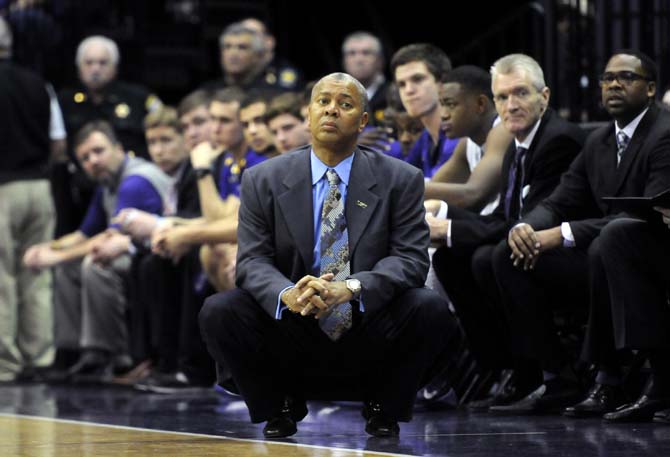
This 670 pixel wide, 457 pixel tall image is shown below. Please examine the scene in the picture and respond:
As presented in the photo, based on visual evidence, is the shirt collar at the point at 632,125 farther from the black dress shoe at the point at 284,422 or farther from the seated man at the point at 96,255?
the seated man at the point at 96,255

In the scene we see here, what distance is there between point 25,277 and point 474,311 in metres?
3.63

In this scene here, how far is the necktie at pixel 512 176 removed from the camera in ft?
19.4

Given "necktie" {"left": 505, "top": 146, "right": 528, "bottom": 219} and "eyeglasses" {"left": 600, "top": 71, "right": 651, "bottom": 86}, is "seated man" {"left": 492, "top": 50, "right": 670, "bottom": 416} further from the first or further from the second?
"necktie" {"left": 505, "top": 146, "right": 528, "bottom": 219}

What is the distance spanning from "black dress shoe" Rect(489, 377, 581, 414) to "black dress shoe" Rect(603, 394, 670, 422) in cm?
45

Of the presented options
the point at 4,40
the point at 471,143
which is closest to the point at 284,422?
the point at 471,143

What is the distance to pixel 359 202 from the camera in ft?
15.7

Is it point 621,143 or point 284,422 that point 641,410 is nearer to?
point 621,143

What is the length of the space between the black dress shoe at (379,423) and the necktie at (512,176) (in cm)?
144

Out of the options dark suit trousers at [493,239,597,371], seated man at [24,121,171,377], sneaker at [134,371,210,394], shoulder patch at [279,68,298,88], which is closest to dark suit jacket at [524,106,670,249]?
dark suit trousers at [493,239,597,371]

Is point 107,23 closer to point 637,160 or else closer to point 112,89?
point 112,89

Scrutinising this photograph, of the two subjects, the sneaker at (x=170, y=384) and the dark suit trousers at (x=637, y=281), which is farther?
the sneaker at (x=170, y=384)

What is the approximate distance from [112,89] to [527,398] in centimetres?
457

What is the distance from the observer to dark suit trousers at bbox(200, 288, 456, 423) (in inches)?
183

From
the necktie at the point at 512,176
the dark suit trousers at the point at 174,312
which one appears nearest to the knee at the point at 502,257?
the necktie at the point at 512,176
